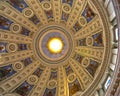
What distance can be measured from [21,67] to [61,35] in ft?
13.1

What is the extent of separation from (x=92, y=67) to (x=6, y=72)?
626 cm

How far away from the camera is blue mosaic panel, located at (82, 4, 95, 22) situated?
17.2 meters

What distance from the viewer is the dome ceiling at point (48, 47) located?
1823 cm

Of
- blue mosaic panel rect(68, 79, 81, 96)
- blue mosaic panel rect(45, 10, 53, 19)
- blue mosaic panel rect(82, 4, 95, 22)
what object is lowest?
blue mosaic panel rect(68, 79, 81, 96)

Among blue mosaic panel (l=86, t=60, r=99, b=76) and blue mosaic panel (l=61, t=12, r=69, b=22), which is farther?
blue mosaic panel (l=61, t=12, r=69, b=22)

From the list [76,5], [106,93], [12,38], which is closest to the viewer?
[106,93]

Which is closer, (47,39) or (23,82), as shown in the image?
(23,82)

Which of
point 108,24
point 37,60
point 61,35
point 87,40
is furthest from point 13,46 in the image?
point 108,24

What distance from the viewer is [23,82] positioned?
1928 cm

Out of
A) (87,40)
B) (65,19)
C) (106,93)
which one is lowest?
(106,93)

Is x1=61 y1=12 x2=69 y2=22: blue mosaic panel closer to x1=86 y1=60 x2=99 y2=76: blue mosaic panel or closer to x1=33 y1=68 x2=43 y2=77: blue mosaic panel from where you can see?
x1=86 y1=60 x2=99 y2=76: blue mosaic panel

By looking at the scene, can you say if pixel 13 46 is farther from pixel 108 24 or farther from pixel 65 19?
pixel 108 24

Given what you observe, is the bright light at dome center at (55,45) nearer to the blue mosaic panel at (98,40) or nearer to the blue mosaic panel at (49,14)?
the blue mosaic panel at (49,14)

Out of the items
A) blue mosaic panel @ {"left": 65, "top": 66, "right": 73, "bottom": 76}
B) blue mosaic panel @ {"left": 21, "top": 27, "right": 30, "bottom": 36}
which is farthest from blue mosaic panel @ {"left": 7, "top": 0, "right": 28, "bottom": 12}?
blue mosaic panel @ {"left": 65, "top": 66, "right": 73, "bottom": 76}
